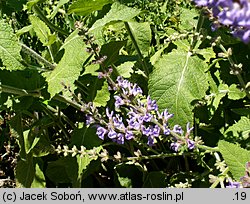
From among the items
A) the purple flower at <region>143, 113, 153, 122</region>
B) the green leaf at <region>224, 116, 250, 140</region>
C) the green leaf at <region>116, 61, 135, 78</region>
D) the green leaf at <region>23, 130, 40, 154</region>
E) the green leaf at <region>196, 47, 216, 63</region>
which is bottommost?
the green leaf at <region>23, 130, 40, 154</region>

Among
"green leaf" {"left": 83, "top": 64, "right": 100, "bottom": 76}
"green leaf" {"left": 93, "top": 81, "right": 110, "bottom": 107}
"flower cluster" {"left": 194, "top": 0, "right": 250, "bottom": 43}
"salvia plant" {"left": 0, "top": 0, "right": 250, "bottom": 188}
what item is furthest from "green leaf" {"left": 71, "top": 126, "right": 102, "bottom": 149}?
"flower cluster" {"left": 194, "top": 0, "right": 250, "bottom": 43}

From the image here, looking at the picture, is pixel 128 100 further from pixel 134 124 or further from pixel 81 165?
pixel 81 165

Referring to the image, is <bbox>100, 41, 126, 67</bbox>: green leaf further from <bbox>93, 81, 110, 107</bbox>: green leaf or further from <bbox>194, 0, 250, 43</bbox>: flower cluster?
<bbox>194, 0, 250, 43</bbox>: flower cluster

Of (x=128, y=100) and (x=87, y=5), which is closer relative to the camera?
(x=128, y=100)

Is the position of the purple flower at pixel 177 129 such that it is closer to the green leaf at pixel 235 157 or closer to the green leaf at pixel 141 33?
the green leaf at pixel 235 157

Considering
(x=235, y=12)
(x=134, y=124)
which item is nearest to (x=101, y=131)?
(x=134, y=124)

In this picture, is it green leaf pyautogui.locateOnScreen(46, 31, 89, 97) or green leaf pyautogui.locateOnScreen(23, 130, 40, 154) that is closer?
green leaf pyautogui.locateOnScreen(46, 31, 89, 97)

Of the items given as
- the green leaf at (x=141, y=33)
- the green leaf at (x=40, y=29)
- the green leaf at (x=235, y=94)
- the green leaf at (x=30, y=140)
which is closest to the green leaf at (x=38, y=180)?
the green leaf at (x=30, y=140)

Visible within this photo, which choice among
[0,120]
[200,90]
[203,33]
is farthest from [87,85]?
[0,120]
